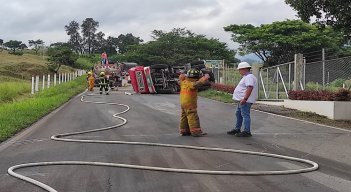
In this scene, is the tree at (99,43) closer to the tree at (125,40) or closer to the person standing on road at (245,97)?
the tree at (125,40)

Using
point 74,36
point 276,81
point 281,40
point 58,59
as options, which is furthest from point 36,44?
point 276,81

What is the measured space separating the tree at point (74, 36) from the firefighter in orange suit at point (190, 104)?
11443 centimetres

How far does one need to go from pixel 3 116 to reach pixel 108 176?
9.18m

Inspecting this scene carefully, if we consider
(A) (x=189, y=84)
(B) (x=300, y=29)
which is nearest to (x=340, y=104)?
(A) (x=189, y=84)

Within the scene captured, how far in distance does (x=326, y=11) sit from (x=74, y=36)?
113 m

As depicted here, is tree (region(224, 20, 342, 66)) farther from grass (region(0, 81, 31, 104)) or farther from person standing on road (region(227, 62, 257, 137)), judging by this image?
person standing on road (region(227, 62, 257, 137))

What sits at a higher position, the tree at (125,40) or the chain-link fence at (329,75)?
the tree at (125,40)

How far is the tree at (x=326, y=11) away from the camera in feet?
46.6

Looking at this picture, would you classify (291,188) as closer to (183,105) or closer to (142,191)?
(142,191)

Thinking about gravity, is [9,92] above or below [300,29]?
below

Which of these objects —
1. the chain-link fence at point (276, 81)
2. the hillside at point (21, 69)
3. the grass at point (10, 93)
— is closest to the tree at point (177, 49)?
the hillside at point (21, 69)

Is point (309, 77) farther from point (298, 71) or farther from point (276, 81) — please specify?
Result: point (276, 81)

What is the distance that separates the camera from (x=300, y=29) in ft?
159

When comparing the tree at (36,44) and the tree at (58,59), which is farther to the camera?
the tree at (36,44)
